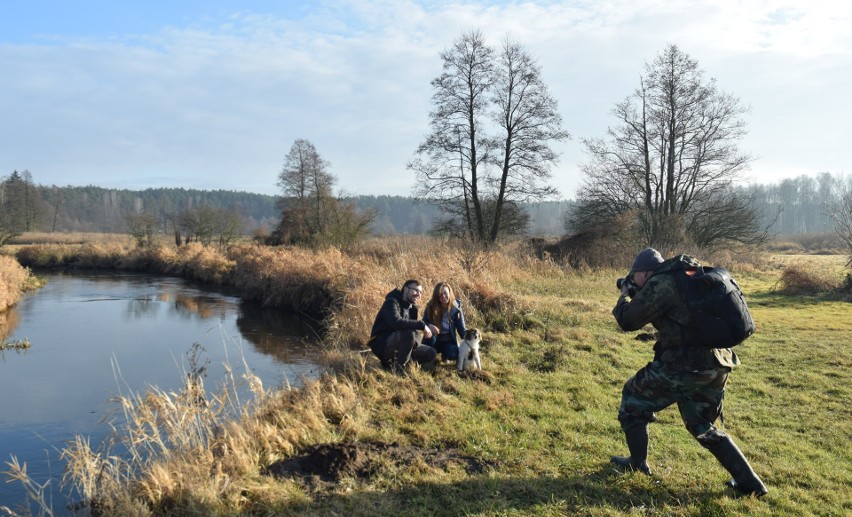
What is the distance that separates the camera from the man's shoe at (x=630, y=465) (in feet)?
14.7

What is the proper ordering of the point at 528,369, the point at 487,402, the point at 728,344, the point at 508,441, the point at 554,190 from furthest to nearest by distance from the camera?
the point at 554,190 → the point at 528,369 → the point at 487,402 → the point at 508,441 → the point at 728,344

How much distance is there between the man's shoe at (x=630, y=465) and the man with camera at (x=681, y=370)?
0.53 metres

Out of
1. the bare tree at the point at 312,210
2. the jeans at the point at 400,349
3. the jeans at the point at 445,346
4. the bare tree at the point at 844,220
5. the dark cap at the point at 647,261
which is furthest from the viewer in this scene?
the bare tree at the point at 312,210

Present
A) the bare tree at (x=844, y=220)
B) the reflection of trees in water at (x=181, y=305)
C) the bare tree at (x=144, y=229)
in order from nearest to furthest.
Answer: the bare tree at (x=844, y=220), the reflection of trees in water at (x=181, y=305), the bare tree at (x=144, y=229)

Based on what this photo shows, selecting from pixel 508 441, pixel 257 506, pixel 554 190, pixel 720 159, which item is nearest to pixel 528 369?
pixel 508 441

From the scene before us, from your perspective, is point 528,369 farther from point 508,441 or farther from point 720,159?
point 720,159

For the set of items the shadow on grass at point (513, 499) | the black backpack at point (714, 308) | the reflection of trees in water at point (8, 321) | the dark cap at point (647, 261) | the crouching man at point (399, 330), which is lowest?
the reflection of trees in water at point (8, 321)

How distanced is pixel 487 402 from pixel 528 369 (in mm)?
1752

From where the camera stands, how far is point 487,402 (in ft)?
21.0

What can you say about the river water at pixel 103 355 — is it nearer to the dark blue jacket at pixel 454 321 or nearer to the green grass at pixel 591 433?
the dark blue jacket at pixel 454 321

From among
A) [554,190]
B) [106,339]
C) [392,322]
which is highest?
[554,190]

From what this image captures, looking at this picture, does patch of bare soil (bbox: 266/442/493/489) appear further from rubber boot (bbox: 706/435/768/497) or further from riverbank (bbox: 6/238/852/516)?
rubber boot (bbox: 706/435/768/497)

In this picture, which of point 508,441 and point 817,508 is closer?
point 817,508

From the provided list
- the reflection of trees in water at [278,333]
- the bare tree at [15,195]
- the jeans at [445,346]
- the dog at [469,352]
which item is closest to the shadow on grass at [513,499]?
the dog at [469,352]
